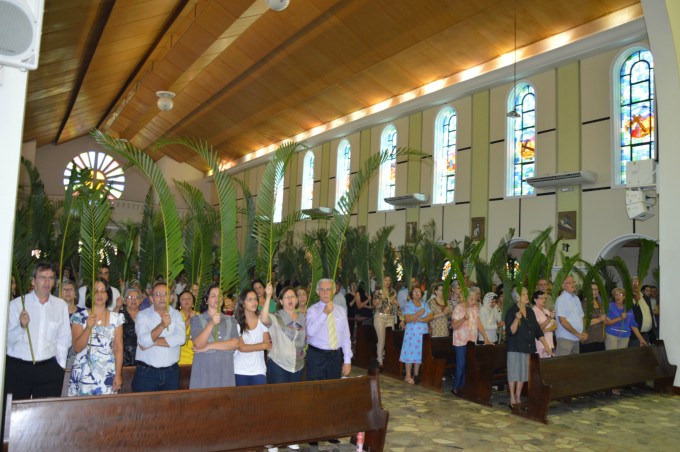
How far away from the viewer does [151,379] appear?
4.05 meters

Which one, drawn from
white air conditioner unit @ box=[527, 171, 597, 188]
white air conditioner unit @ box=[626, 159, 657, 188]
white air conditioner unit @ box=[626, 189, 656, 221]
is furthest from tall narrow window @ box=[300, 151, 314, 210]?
white air conditioner unit @ box=[626, 189, 656, 221]

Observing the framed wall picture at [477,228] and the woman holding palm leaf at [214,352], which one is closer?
the woman holding palm leaf at [214,352]

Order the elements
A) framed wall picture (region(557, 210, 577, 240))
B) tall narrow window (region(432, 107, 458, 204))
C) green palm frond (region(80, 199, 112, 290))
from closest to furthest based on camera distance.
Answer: green palm frond (region(80, 199, 112, 290))
framed wall picture (region(557, 210, 577, 240))
tall narrow window (region(432, 107, 458, 204))

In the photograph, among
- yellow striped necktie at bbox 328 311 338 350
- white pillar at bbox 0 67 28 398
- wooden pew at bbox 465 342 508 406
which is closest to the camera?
white pillar at bbox 0 67 28 398

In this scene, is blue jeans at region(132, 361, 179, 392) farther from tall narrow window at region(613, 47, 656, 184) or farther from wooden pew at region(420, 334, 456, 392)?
tall narrow window at region(613, 47, 656, 184)

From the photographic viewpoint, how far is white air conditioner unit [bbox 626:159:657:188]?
8539 mm

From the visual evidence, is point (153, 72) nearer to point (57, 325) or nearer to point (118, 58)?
point (118, 58)

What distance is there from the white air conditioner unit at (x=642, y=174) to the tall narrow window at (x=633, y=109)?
2595 millimetres

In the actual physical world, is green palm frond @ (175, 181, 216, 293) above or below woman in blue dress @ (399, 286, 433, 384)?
above

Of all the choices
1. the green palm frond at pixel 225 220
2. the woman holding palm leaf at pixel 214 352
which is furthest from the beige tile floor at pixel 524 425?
the green palm frond at pixel 225 220

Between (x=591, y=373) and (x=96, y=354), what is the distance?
534 centimetres

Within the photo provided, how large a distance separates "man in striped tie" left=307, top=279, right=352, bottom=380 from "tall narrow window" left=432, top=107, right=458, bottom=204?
34.7 ft

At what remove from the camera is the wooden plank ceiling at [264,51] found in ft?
37.7

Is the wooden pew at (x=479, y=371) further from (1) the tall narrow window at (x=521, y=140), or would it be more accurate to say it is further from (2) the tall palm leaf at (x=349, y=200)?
(1) the tall narrow window at (x=521, y=140)
